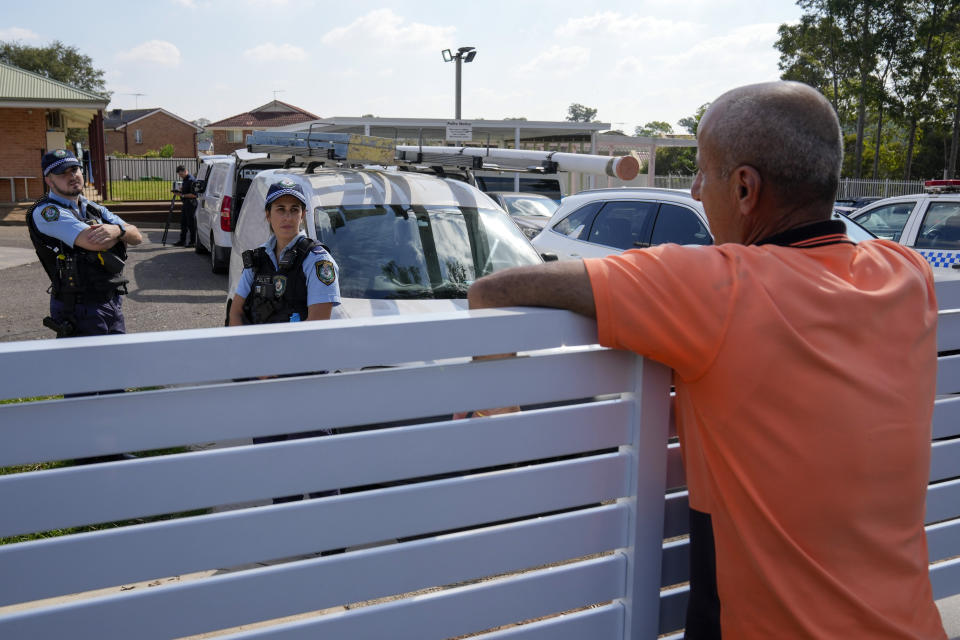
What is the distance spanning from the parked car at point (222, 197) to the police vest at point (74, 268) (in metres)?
4.51

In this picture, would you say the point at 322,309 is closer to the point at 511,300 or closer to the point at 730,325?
the point at 511,300

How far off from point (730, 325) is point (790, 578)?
50 centimetres

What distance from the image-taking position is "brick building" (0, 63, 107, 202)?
25250 millimetres

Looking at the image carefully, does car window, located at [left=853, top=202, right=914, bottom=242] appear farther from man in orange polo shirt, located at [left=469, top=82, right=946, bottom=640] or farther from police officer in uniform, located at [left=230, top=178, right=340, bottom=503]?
man in orange polo shirt, located at [left=469, top=82, right=946, bottom=640]

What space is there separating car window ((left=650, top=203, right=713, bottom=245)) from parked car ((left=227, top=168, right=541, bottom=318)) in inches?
98.4

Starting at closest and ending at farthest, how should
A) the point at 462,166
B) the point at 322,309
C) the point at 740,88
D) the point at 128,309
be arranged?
the point at 740,88 → the point at 322,309 → the point at 462,166 → the point at 128,309

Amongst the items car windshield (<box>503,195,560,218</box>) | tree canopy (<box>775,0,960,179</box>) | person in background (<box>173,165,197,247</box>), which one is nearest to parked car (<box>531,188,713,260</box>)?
car windshield (<box>503,195,560,218</box>)

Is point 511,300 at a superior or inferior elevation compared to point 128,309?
superior

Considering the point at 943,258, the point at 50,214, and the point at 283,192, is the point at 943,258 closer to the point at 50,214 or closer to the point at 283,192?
the point at 283,192

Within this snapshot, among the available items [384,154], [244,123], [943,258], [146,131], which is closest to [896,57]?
[943,258]

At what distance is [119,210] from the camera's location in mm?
27234

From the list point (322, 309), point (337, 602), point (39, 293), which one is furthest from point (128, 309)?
point (337, 602)

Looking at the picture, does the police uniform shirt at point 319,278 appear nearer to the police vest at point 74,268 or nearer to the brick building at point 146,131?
the police vest at point 74,268

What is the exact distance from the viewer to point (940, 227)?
30.5ft
